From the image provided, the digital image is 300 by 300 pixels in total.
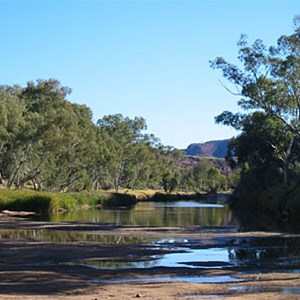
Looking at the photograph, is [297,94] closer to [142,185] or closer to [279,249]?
[279,249]

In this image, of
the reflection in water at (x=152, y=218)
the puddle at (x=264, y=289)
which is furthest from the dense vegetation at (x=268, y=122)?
the puddle at (x=264, y=289)

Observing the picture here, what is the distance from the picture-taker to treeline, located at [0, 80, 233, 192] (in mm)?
76438

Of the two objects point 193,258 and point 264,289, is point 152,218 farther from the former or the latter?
point 264,289

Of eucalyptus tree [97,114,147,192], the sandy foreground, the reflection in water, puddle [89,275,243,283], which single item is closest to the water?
puddle [89,275,243,283]

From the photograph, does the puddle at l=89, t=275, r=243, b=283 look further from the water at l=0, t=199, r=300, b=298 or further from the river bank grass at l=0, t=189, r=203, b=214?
the river bank grass at l=0, t=189, r=203, b=214

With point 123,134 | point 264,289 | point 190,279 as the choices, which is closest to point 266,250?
point 190,279

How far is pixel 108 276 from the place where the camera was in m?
19.6

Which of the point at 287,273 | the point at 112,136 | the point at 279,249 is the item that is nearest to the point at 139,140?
the point at 112,136

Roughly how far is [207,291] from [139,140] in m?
122

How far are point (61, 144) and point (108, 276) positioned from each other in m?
60.9

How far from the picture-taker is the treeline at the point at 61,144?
76438 millimetres

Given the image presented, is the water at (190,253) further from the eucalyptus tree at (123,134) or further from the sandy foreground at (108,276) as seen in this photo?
the eucalyptus tree at (123,134)

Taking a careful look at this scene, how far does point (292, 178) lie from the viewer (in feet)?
262

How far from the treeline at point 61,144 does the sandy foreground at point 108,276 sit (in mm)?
44047
